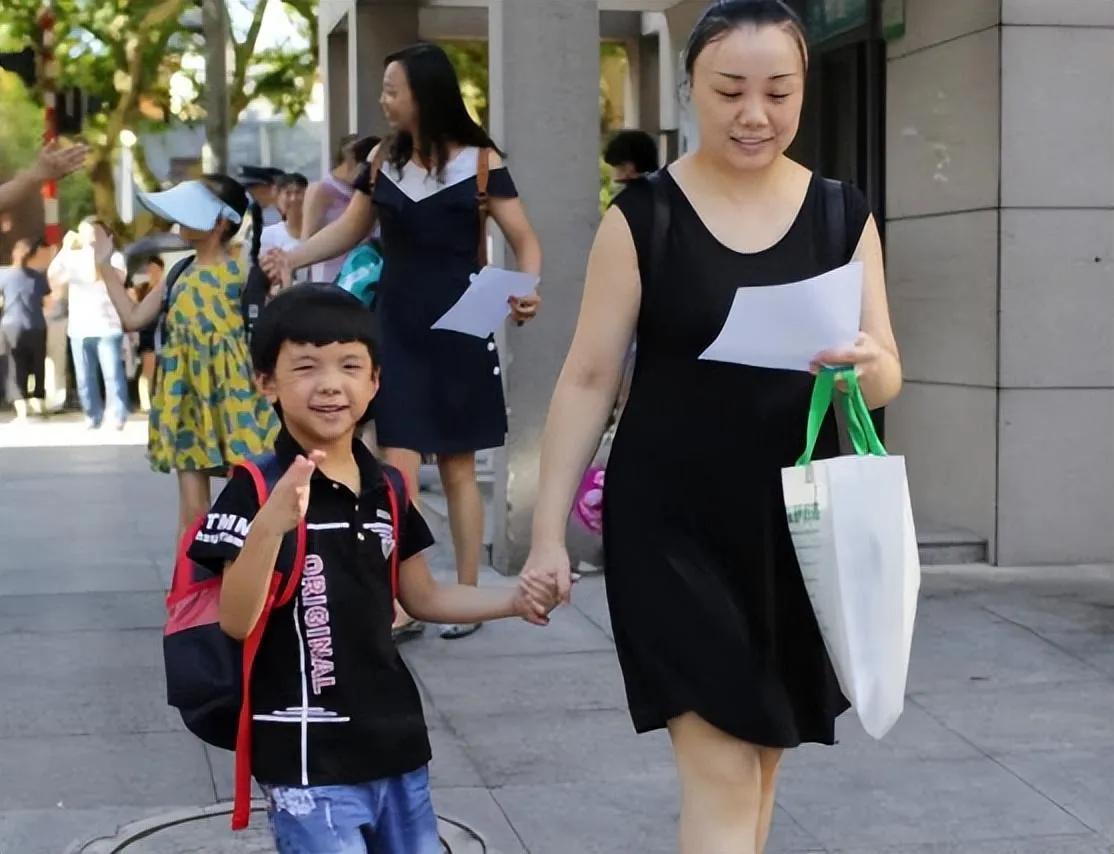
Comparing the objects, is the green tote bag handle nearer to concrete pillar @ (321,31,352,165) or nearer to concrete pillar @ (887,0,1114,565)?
concrete pillar @ (887,0,1114,565)

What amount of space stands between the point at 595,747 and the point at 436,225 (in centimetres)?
204

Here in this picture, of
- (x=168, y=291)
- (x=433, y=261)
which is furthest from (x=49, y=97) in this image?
(x=433, y=261)

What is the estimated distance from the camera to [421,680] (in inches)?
258

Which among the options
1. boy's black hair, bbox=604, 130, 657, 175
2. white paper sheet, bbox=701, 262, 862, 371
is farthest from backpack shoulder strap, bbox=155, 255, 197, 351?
white paper sheet, bbox=701, 262, 862, 371

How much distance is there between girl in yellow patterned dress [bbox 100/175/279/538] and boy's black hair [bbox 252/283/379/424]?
14.0 feet

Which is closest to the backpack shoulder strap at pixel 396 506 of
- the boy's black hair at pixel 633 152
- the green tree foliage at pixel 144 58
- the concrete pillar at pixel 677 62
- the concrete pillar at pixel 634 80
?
the boy's black hair at pixel 633 152

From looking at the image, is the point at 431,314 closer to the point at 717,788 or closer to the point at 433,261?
the point at 433,261

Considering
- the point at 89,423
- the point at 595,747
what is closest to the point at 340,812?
the point at 595,747

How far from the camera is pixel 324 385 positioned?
3234 millimetres

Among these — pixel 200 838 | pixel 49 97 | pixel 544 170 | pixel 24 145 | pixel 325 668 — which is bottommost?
pixel 200 838

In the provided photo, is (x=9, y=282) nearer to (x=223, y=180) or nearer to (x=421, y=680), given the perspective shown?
(x=223, y=180)

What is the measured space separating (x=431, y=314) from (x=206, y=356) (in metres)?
1.13

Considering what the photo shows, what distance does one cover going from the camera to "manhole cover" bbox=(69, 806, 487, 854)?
4.77 meters

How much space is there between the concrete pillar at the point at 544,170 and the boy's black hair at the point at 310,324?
4914 mm
